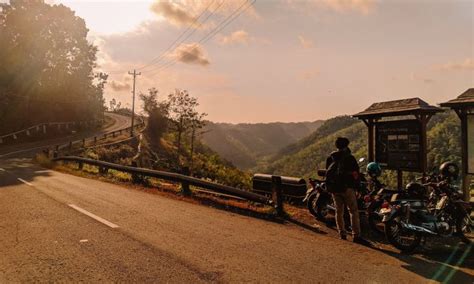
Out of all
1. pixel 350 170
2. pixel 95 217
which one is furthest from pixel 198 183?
pixel 350 170

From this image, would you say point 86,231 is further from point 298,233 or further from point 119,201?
point 298,233

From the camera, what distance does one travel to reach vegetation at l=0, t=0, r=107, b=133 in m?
42.7

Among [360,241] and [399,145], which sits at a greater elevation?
[399,145]

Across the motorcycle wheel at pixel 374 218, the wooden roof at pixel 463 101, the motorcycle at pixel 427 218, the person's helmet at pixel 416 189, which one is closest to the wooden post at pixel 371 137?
the wooden roof at pixel 463 101

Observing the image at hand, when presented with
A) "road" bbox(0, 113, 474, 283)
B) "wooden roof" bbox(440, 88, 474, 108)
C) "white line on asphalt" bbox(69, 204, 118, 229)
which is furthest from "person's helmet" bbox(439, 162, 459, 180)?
"white line on asphalt" bbox(69, 204, 118, 229)

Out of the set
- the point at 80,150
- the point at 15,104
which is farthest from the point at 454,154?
the point at 15,104

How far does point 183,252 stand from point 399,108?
734cm

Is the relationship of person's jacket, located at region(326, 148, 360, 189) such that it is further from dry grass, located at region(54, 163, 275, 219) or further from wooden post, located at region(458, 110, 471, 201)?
wooden post, located at region(458, 110, 471, 201)

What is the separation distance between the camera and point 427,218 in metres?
6.88

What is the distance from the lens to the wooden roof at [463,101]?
27.7 feet

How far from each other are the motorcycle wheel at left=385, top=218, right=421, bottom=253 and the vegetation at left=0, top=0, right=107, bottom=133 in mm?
44190

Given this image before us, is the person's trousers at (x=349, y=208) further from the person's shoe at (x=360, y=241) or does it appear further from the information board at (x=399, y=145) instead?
the information board at (x=399, y=145)

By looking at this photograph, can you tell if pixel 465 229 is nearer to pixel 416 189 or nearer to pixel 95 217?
pixel 416 189

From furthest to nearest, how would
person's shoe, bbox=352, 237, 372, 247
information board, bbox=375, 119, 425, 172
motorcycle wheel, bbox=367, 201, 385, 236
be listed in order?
information board, bbox=375, 119, 425, 172 < motorcycle wheel, bbox=367, 201, 385, 236 < person's shoe, bbox=352, 237, 372, 247
